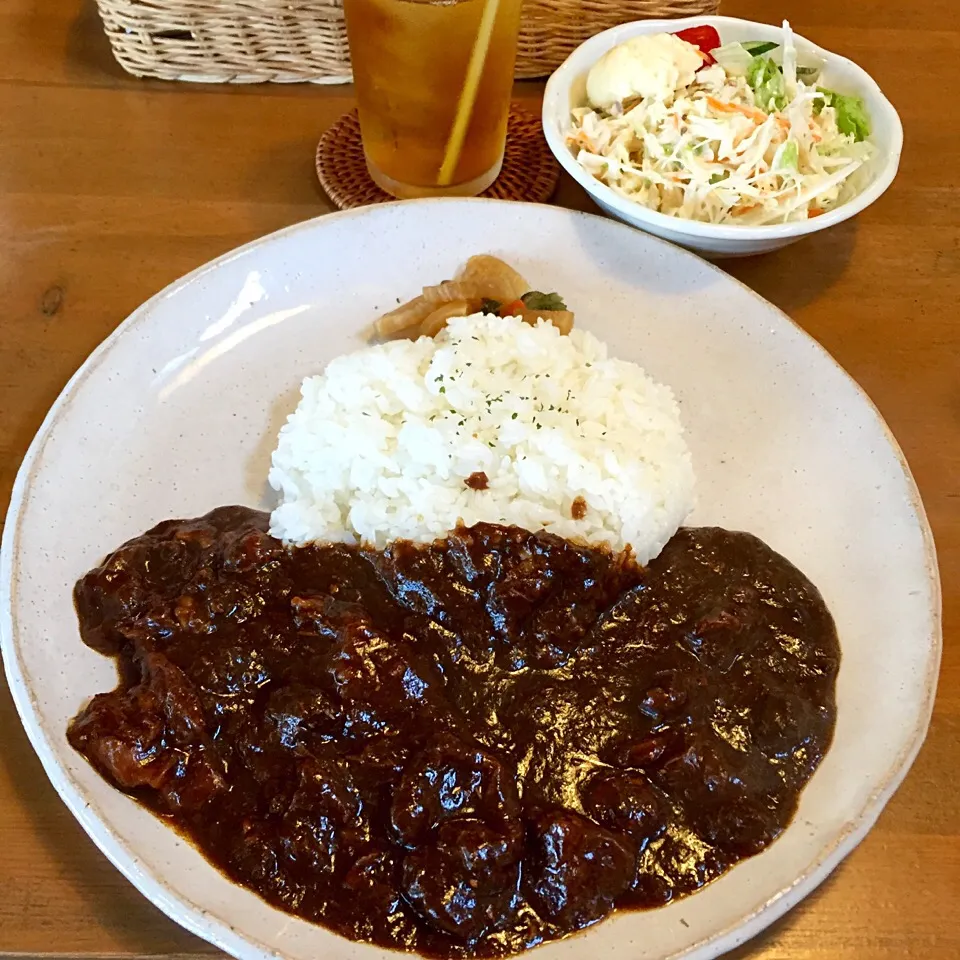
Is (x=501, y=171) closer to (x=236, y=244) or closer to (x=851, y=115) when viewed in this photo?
(x=236, y=244)

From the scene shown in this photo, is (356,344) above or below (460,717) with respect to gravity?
above

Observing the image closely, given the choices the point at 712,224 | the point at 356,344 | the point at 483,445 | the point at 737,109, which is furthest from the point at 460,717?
the point at 737,109

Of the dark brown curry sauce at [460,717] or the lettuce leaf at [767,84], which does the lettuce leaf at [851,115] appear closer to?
the lettuce leaf at [767,84]

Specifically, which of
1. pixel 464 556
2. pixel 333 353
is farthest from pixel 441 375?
pixel 464 556

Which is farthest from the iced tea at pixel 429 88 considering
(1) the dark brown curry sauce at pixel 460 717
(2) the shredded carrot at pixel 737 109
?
(1) the dark brown curry sauce at pixel 460 717

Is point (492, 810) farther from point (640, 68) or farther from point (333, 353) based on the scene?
point (640, 68)

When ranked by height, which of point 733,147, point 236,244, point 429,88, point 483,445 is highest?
point 429,88

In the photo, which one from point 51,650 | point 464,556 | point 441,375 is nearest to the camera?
point 51,650

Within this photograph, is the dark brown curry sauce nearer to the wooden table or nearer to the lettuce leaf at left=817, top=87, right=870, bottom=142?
the wooden table
